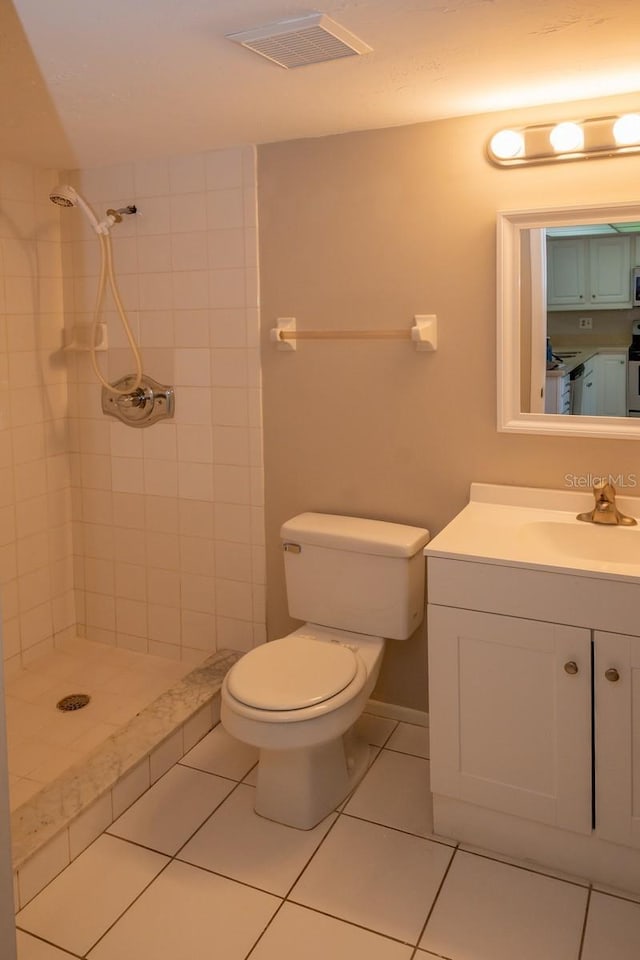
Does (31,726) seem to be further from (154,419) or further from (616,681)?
(616,681)

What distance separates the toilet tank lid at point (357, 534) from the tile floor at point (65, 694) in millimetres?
865

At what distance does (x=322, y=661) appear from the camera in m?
2.25

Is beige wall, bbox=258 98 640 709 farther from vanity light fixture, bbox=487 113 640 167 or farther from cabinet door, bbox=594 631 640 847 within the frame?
cabinet door, bbox=594 631 640 847

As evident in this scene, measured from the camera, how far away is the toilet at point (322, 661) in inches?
80.9

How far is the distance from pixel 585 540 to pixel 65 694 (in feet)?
6.27

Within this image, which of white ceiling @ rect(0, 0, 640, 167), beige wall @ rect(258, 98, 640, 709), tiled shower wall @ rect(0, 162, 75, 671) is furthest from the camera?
tiled shower wall @ rect(0, 162, 75, 671)

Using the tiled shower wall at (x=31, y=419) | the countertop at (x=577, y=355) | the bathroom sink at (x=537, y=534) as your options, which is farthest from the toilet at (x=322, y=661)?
the tiled shower wall at (x=31, y=419)

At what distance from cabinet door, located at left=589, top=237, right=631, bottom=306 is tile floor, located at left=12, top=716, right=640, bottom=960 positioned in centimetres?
155

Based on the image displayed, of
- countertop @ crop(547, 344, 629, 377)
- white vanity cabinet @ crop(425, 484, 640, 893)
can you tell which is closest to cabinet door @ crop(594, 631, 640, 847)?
white vanity cabinet @ crop(425, 484, 640, 893)

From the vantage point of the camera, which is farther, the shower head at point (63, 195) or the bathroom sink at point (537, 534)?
the shower head at point (63, 195)

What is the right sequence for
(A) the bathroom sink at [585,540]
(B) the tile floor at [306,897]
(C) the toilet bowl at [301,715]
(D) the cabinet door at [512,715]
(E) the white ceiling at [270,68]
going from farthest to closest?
1. (A) the bathroom sink at [585,540]
2. (C) the toilet bowl at [301,715]
3. (D) the cabinet door at [512,715]
4. (B) the tile floor at [306,897]
5. (E) the white ceiling at [270,68]

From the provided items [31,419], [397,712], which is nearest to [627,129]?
[397,712]

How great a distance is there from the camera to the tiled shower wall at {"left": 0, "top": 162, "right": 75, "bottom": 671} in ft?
9.45

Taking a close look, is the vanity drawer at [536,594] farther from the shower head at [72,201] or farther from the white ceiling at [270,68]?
the shower head at [72,201]
